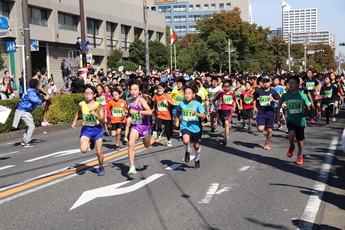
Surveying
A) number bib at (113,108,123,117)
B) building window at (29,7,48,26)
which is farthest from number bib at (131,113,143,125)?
building window at (29,7,48,26)

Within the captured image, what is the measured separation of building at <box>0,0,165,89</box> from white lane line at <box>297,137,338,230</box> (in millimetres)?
27179

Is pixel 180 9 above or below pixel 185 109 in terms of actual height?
above

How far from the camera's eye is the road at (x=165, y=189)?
18.5 ft

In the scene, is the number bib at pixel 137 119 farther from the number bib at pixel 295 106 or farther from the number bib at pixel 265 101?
the number bib at pixel 265 101

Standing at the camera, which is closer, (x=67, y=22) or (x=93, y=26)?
(x=67, y=22)

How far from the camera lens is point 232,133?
14.9m

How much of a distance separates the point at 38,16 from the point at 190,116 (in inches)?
1218

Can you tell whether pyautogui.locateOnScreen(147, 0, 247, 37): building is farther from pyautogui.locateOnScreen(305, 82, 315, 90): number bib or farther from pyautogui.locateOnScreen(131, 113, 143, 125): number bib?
pyautogui.locateOnScreen(131, 113, 143, 125): number bib

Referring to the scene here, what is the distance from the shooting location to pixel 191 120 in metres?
8.90

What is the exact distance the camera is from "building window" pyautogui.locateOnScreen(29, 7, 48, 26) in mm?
35525

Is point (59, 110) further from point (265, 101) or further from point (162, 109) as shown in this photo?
point (265, 101)

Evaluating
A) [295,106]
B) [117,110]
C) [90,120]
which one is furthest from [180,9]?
[90,120]

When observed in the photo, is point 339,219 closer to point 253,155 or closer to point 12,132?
point 253,155

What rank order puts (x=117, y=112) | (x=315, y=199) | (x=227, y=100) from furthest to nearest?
(x=227, y=100), (x=117, y=112), (x=315, y=199)
